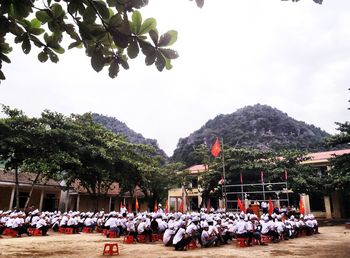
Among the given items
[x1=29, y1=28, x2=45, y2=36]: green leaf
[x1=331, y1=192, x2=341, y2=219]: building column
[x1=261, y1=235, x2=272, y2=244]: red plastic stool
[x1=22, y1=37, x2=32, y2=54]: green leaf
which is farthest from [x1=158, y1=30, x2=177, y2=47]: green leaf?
[x1=331, y1=192, x2=341, y2=219]: building column

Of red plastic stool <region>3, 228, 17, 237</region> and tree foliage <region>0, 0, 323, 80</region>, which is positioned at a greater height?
tree foliage <region>0, 0, 323, 80</region>

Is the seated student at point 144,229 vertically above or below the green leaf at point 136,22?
below

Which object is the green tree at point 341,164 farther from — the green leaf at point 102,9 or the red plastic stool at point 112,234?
the green leaf at point 102,9

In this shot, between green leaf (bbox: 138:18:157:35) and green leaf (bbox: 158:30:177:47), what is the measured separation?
0.10 meters

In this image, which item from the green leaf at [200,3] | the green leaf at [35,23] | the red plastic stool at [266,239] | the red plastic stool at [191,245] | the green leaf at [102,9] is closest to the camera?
the green leaf at [102,9]

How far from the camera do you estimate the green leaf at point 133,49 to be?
218 centimetres

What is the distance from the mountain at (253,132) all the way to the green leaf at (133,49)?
48032 millimetres

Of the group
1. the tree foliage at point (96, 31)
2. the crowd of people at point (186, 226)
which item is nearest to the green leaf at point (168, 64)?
the tree foliage at point (96, 31)

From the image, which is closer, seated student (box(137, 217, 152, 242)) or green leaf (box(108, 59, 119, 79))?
green leaf (box(108, 59, 119, 79))

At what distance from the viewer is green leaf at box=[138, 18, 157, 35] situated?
Answer: 2.03 metres

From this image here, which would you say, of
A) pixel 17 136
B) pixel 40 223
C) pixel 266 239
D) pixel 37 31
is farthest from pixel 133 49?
pixel 17 136

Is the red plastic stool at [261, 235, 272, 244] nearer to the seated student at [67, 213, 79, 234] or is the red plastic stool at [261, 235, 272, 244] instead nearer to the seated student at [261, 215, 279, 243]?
the seated student at [261, 215, 279, 243]

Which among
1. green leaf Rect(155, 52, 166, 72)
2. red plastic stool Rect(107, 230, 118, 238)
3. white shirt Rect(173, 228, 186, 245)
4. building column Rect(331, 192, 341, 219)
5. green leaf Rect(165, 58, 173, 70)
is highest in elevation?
green leaf Rect(165, 58, 173, 70)

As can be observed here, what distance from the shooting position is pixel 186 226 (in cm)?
1168
